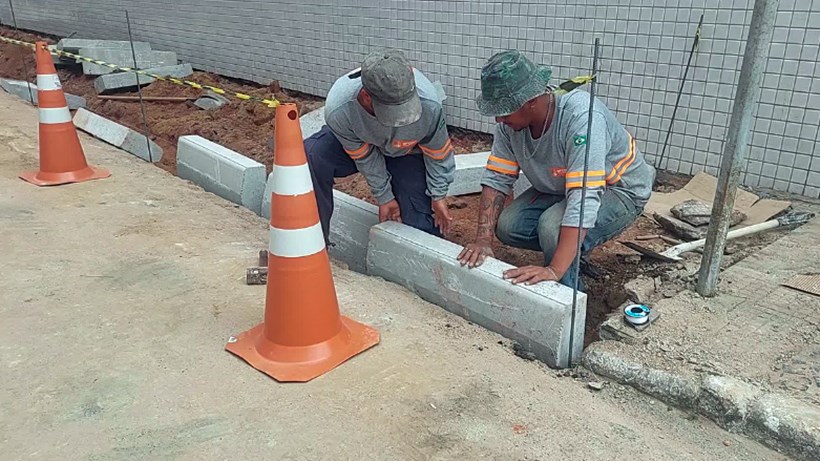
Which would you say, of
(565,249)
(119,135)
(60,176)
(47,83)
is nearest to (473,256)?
(565,249)

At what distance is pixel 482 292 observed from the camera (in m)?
3.01

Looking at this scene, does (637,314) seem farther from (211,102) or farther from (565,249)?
(211,102)

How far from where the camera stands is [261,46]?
29.7 feet

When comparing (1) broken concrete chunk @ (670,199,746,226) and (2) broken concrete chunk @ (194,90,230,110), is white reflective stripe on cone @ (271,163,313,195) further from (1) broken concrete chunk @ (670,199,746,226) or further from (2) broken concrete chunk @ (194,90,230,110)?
(2) broken concrete chunk @ (194,90,230,110)

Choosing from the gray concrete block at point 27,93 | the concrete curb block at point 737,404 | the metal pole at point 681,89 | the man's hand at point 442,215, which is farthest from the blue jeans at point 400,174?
the gray concrete block at point 27,93

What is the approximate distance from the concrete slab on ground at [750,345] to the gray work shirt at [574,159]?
59cm

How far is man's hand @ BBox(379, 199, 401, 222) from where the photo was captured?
3.74 m

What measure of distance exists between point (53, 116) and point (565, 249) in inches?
170

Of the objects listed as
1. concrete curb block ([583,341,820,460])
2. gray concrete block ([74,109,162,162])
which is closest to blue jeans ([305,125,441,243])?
concrete curb block ([583,341,820,460])

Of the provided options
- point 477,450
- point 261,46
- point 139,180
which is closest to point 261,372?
point 477,450

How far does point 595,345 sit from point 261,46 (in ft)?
25.0

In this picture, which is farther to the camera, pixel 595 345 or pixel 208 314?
pixel 208 314

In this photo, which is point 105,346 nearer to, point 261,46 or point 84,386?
point 84,386

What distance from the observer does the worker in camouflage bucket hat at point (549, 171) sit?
287 cm
